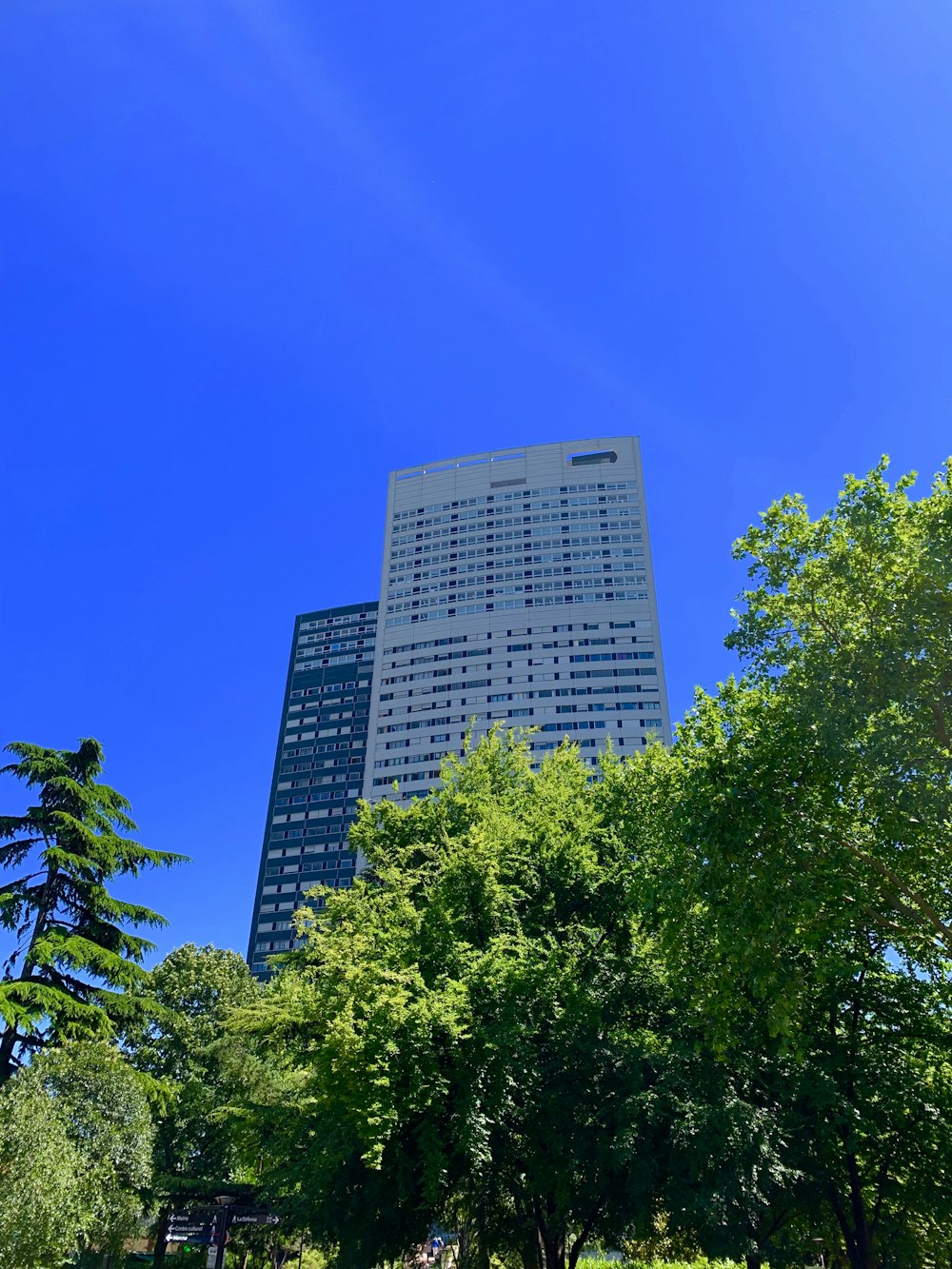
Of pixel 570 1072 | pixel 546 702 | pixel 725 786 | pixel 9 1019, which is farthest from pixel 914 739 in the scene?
pixel 546 702

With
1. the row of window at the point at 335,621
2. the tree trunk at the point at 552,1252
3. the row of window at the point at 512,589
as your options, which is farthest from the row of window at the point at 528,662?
the tree trunk at the point at 552,1252

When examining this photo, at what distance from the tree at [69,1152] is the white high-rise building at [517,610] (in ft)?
232

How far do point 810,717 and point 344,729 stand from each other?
11291 centimetres

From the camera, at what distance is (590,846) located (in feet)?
72.8

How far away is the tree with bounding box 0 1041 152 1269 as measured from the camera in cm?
1922

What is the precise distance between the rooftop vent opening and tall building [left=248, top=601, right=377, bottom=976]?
128 ft

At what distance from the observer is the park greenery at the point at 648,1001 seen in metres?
15.4

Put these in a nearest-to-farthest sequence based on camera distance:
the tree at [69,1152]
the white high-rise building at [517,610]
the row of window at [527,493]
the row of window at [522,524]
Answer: the tree at [69,1152], the white high-rise building at [517,610], the row of window at [522,524], the row of window at [527,493]

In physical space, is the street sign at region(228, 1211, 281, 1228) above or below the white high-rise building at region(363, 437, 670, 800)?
below

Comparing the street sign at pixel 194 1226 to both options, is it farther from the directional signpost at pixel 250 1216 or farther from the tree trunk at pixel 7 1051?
the tree trunk at pixel 7 1051

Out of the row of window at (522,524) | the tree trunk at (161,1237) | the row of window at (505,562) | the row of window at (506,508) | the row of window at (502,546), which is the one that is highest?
the row of window at (506,508)

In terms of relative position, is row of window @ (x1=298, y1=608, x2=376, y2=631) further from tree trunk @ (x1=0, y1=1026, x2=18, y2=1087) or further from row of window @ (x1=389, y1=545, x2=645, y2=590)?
tree trunk @ (x1=0, y1=1026, x2=18, y2=1087)

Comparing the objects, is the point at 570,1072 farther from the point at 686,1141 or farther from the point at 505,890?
the point at 505,890

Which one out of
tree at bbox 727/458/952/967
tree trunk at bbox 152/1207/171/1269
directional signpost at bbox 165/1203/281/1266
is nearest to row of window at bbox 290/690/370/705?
tree trunk at bbox 152/1207/171/1269
